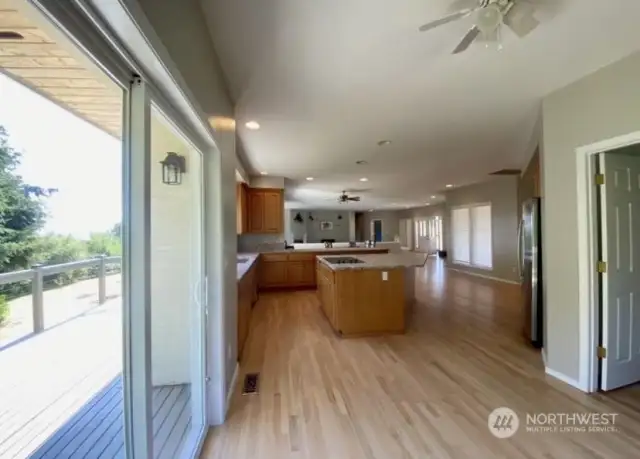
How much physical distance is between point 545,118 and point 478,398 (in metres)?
2.54

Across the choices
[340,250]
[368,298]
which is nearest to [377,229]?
[340,250]

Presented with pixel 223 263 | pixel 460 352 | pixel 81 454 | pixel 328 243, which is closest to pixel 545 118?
pixel 460 352

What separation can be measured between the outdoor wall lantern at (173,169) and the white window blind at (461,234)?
9020 mm

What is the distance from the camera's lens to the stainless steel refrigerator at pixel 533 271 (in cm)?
364

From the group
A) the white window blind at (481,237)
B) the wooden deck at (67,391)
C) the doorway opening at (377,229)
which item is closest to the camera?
the wooden deck at (67,391)

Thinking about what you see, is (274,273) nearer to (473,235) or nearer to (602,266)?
(602,266)

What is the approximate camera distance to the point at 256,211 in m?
7.18

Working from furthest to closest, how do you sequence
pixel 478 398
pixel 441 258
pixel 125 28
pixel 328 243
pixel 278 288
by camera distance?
pixel 441 258, pixel 328 243, pixel 278 288, pixel 478 398, pixel 125 28

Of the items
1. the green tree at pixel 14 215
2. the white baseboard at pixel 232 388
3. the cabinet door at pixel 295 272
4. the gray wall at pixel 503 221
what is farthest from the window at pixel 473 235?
the green tree at pixel 14 215

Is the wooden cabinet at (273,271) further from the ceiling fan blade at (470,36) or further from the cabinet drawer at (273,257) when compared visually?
the ceiling fan blade at (470,36)

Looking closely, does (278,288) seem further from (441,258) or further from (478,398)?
(441,258)

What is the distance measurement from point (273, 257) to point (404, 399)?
200 inches

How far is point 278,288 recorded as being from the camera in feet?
24.4

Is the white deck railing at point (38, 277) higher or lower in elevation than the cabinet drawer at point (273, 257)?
higher
